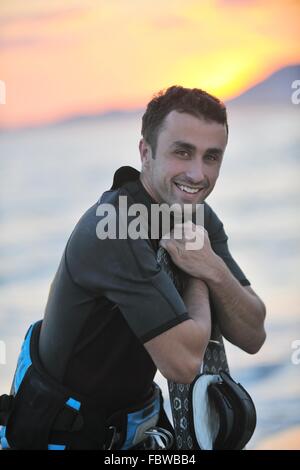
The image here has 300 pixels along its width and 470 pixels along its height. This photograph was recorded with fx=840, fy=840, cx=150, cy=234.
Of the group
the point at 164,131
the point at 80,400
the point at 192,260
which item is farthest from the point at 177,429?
the point at 164,131

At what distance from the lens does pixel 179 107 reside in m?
2.05

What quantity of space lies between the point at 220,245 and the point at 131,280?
1.70ft

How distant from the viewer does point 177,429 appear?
2.08 meters

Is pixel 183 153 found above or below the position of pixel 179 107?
below

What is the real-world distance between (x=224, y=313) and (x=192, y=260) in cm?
18

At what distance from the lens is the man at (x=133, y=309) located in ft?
6.05
